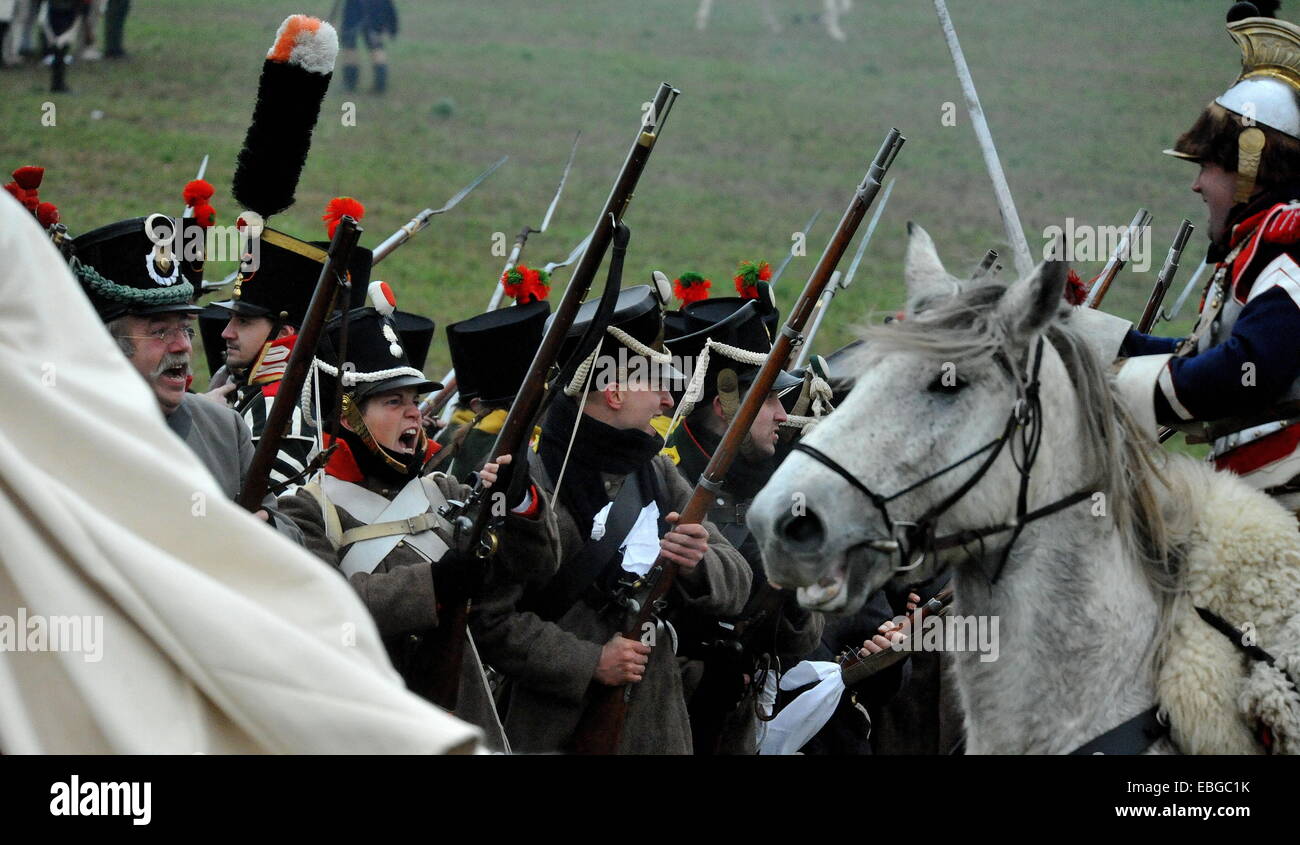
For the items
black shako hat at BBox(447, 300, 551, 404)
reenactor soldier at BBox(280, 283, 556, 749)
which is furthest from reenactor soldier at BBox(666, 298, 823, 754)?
reenactor soldier at BBox(280, 283, 556, 749)

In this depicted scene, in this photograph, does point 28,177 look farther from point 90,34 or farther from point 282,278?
point 90,34

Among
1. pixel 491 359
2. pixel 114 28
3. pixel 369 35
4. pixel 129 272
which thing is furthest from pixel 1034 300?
pixel 369 35

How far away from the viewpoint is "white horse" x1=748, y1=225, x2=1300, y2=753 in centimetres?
370

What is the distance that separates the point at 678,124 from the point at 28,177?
29.9 meters

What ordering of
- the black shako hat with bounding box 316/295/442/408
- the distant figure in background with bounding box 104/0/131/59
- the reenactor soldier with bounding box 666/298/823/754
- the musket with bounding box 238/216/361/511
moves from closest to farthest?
the musket with bounding box 238/216/361/511, the black shako hat with bounding box 316/295/442/408, the reenactor soldier with bounding box 666/298/823/754, the distant figure in background with bounding box 104/0/131/59

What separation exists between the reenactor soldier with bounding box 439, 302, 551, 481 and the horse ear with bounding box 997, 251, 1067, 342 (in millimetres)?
2850

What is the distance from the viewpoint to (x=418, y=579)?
4852 millimetres

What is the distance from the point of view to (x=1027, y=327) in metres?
3.77

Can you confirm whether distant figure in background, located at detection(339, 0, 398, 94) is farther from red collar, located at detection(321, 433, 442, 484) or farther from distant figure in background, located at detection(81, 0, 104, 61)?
red collar, located at detection(321, 433, 442, 484)

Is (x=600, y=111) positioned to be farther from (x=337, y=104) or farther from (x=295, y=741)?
(x=295, y=741)

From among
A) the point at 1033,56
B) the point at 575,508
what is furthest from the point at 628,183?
the point at 1033,56

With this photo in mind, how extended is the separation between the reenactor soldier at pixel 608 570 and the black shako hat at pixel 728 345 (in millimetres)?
803
